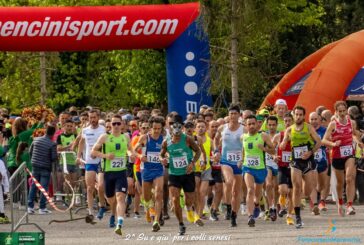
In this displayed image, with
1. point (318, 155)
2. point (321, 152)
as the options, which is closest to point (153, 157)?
point (318, 155)

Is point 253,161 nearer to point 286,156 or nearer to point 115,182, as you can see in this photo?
point 286,156

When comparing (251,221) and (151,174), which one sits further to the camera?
(151,174)

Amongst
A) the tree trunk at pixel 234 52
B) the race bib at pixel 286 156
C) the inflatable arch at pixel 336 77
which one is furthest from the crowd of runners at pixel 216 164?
the tree trunk at pixel 234 52

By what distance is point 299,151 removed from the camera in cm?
2012

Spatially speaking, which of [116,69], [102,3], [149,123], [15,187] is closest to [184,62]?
[149,123]

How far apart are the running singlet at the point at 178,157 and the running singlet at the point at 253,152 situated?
139 centimetres

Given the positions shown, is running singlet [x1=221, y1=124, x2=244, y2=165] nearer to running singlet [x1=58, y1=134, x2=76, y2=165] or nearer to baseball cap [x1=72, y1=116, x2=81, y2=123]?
running singlet [x1=58, y1=134, x2=76, y2=165]

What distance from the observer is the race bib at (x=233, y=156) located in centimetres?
2119

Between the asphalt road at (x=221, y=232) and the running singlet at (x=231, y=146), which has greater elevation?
the running singlet at (x=231, y=146)

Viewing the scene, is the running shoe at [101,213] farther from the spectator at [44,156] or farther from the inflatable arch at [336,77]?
the inflatable arch at [336,77]

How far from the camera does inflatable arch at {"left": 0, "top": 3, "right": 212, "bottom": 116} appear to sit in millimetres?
28609

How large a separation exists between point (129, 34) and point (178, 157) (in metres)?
9.93

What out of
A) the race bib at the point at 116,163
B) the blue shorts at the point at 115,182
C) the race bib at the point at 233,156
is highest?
the race bib at the point at 233,156

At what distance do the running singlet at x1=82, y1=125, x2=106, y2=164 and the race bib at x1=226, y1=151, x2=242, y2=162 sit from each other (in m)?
2.44
